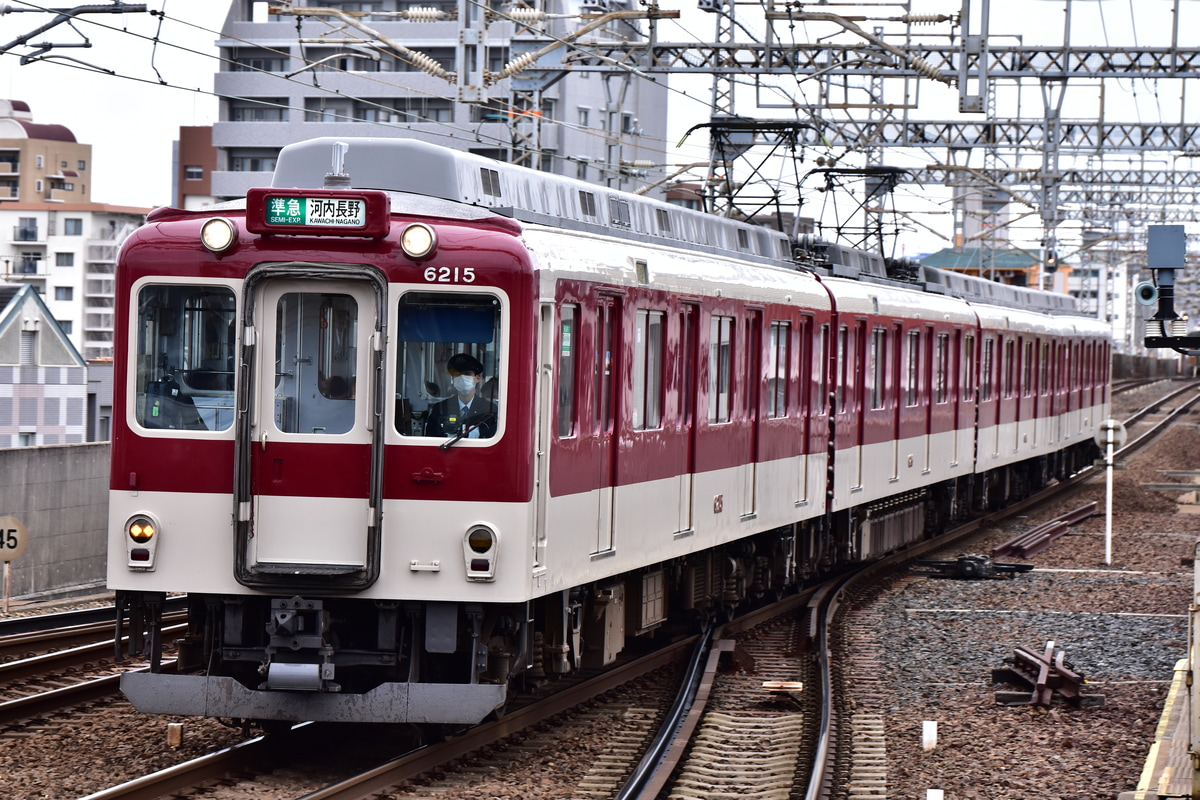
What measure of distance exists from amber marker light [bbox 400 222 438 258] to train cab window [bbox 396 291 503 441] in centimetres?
22

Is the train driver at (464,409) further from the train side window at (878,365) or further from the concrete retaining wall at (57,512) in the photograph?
the train side window at (878,365)

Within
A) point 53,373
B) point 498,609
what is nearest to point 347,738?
point 498,609

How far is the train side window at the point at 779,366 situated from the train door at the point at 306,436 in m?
5.53

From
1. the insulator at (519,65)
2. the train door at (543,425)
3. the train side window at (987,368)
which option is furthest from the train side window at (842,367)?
the train door at (543,425)

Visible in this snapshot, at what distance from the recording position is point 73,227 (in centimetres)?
8294

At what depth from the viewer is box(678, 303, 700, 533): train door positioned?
11.6 m

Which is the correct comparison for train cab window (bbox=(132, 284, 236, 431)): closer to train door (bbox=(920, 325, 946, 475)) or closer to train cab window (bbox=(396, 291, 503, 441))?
train cab window (bbox=(396, 291, 503, 441))


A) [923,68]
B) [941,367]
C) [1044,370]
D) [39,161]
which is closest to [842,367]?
[941,367]

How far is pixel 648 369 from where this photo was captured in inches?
430

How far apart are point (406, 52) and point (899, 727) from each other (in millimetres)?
13643

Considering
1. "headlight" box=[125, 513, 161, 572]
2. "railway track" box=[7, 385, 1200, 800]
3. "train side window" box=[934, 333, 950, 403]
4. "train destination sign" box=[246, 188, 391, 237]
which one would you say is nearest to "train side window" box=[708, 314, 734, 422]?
"railway track" box=[7, 385, 1200, 800]

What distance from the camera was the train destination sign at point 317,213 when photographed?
865 cm

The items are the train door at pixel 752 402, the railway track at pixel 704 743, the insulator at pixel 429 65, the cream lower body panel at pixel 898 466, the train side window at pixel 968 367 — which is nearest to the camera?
the railway track at pixel 704 743

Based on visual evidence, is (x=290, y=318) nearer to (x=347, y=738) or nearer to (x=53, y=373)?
(x=347, y=738)
